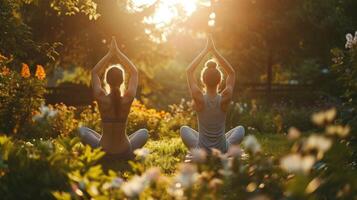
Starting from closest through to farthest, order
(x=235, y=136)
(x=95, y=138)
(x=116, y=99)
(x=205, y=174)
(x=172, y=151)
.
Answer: (x=205, y=174)
(x=116, y=99)
(x=95, y=138)
(x=235, y=136)
(x=172, y=151)

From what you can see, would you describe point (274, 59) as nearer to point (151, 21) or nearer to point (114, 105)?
point (151, 21)

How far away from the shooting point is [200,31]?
31031 millimetres

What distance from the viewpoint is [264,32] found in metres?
27.5

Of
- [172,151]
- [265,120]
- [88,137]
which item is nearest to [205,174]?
[88,137]

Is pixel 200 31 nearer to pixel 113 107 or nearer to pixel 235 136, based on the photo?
pixel 235 136

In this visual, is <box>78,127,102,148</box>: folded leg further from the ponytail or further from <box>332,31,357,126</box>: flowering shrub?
<box>332,31,357,126</box>: flowering shrub

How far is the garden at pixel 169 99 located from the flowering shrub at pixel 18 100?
29 millimetres

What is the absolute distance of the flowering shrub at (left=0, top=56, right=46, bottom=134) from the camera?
13070 millimetres

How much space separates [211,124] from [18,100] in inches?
258

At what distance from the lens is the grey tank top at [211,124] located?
8.41 meters

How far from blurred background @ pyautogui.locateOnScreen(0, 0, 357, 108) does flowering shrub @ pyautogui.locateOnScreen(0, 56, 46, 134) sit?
26.1 ft

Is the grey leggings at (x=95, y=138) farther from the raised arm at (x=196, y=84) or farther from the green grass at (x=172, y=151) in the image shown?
the raised arm at (x=196, y=84)

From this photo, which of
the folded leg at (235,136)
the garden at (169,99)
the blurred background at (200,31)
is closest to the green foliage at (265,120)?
the garden at (169,99)

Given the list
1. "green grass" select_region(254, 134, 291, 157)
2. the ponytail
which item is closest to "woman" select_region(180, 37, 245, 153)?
the ponytail
